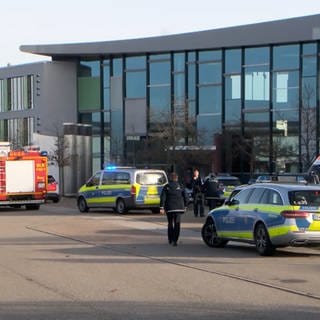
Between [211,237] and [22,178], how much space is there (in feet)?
56.9

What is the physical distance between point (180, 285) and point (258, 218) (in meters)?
4.51

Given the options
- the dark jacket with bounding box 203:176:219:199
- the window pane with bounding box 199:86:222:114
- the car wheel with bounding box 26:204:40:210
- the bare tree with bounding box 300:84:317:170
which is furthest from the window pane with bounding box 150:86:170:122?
the dark jacket with bounding box 203:176:219:199

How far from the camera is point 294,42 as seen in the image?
44.8 metres

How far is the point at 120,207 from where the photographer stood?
28.7 metres

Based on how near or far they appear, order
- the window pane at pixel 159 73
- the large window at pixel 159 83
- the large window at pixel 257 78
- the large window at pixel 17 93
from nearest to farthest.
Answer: the large window at pixel 257 78 → the large window at pixel 159 83 → the window pane at pixel 159 73 → the large window at pixel 17 93

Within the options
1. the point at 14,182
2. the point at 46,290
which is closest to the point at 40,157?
the point at 14,182

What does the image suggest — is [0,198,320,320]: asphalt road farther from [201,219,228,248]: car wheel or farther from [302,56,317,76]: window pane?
[302,56,317,76]: window pane

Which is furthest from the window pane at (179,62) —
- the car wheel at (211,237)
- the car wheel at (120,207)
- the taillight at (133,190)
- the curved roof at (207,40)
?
the car wheel at (211,237)

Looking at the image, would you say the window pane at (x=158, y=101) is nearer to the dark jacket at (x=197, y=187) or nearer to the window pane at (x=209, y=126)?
the window pane at (x=209, y=126)

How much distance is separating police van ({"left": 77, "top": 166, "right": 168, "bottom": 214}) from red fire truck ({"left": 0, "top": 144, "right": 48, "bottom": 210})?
355 cm

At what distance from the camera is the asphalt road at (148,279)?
342 inches

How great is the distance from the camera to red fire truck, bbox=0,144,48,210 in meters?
31.7

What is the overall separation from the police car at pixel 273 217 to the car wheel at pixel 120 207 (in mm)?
12701

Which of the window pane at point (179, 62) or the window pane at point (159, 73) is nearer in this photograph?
the window pane at point (179, 62)
